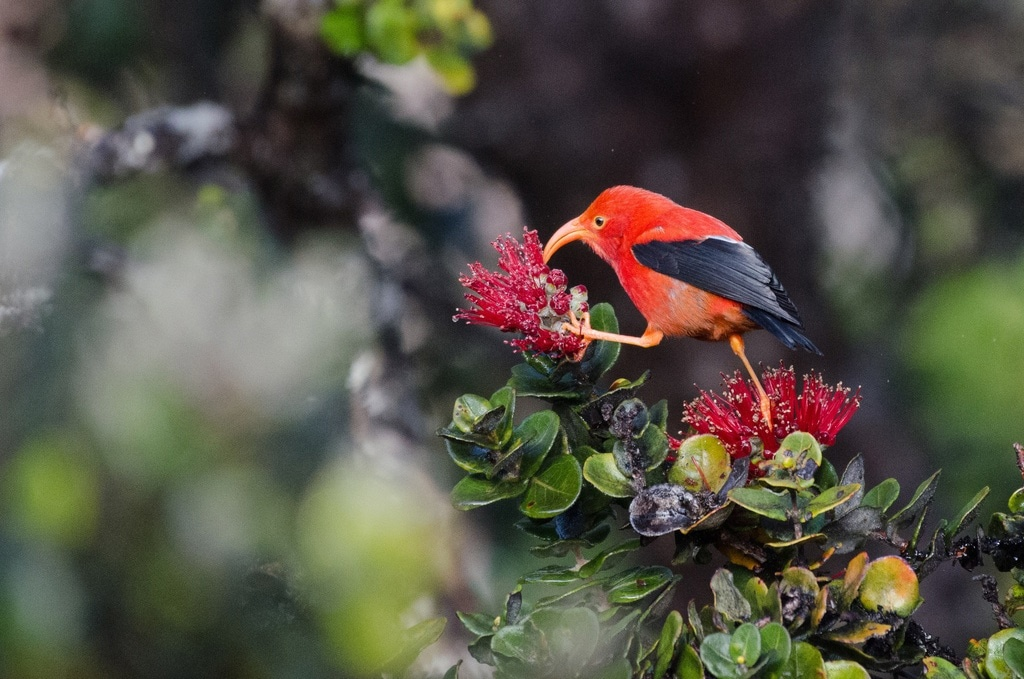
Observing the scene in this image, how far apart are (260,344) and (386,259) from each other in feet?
0.74

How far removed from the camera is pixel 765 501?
0.63 meters

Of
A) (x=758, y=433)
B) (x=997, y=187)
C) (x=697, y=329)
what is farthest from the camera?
(x=997, y=187)

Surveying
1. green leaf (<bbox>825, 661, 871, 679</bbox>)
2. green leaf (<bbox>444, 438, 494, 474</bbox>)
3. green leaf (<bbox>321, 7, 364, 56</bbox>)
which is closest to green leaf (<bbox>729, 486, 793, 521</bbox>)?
green leaf (<bbox>825, 661, 871, 679</bbox>)

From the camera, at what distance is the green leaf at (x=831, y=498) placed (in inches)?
24.8

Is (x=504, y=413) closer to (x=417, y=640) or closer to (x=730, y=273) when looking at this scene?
(x=417, y=640)

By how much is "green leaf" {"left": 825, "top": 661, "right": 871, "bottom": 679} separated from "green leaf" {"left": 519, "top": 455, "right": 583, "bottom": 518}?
0.70 feet

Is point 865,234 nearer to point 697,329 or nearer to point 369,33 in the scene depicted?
point 697,329

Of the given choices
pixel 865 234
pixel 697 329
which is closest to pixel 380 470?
pixel 697 329

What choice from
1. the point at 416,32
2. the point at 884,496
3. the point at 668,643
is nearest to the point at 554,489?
the point at 668,643

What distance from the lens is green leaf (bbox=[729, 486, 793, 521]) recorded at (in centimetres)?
62

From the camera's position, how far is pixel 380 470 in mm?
1316

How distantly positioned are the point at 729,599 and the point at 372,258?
847mm

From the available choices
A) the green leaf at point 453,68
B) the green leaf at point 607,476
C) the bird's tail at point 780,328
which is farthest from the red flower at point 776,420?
the green leaf at point 453,68

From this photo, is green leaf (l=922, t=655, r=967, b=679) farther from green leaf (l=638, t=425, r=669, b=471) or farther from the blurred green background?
the blurred green background
